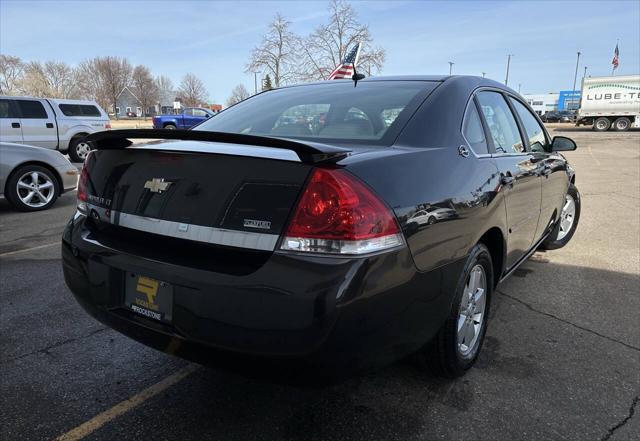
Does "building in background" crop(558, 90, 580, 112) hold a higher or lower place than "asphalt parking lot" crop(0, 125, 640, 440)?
higher

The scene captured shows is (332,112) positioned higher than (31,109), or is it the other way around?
(31,109)

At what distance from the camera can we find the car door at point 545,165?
3.71m

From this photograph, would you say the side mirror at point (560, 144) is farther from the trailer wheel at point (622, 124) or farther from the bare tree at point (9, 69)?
→ the bare tree at point (9, 69)

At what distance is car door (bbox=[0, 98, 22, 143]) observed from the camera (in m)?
12.2

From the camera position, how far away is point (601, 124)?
3447 centimetres

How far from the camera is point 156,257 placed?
6.30ft

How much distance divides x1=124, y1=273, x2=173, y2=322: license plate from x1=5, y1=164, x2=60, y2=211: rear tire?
5.99 metres

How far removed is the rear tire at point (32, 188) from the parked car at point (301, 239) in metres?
5.31

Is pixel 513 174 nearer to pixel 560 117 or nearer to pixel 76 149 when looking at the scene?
pixel 76 149

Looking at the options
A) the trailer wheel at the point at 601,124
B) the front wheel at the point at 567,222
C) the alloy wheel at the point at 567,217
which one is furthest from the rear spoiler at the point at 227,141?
the trailer wheel at the point at 601,124

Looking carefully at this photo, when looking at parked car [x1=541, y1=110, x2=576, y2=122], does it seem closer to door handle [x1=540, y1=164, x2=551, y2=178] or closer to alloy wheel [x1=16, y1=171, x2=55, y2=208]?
door handle [x1=540, y1=164, x2=551, y2=178]

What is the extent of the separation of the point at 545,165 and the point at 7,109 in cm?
1338

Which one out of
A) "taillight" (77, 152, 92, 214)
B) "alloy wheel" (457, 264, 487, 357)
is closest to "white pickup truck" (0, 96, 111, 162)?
"taillight" (77, 152, 92, 214)

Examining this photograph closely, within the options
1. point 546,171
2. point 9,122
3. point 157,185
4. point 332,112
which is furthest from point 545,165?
point 9,122
